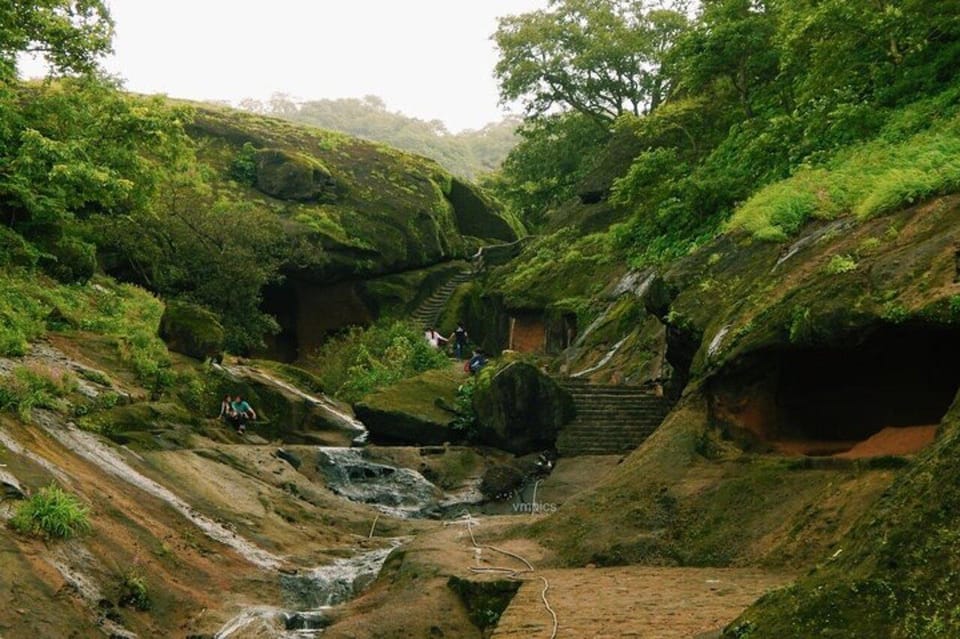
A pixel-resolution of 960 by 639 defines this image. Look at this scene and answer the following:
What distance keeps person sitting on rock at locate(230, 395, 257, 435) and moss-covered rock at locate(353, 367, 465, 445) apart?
2.89 m

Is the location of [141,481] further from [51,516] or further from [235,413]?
[235,413]

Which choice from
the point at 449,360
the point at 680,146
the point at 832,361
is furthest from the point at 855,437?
the point at 449,360

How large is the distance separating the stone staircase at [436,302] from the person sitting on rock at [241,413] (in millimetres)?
16554

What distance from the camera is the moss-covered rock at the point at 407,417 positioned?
22.1 m

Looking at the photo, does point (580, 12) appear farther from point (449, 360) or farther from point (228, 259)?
point (228, 259)

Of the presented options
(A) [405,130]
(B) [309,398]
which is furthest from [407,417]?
(A) [405,130]

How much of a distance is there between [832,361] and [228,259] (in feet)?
71.0

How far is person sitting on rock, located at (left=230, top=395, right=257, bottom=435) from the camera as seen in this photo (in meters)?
20.6

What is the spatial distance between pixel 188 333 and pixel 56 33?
778cm

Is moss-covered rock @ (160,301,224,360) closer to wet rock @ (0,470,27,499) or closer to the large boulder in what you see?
wet rock @ (0,470,27,499)

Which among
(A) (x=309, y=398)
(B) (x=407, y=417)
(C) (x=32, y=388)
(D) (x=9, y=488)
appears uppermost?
(C) (x=32, y=388)

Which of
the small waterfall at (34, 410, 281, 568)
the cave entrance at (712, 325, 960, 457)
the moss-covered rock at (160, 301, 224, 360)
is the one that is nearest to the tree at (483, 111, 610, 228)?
the moss-covered rock at (160, 301, 224, 360)

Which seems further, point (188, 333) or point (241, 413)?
point (188, 333)

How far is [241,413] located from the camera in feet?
68.2
